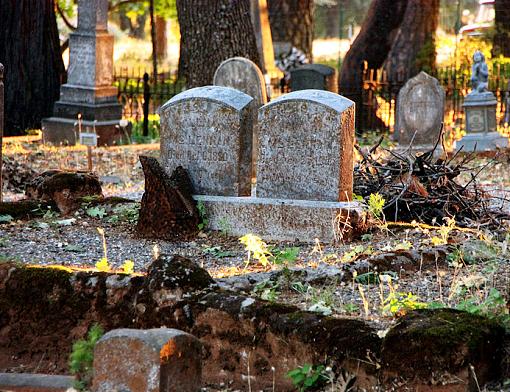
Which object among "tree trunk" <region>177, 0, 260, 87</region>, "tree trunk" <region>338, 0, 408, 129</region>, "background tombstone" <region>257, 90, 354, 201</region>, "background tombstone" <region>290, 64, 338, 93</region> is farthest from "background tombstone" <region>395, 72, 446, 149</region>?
"background tombstone" <region>257, 90, 354, 201</region>

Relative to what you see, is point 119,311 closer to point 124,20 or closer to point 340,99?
point 340,99

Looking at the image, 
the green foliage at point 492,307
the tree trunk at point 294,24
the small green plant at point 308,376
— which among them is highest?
the tree trunk at point 294,24

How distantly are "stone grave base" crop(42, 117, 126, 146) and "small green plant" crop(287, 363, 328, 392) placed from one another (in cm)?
1238

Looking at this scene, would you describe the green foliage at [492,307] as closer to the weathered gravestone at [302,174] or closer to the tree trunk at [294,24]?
the weathered gravestone at [302,174]

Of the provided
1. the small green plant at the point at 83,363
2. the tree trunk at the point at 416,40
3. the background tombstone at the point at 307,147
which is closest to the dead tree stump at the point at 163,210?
the background tombstone at the point at 307,147

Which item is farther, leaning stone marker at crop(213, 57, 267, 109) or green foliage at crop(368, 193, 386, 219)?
leaning stone marker at crop(213, 57, 267, 109)

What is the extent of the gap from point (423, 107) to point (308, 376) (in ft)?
38.8

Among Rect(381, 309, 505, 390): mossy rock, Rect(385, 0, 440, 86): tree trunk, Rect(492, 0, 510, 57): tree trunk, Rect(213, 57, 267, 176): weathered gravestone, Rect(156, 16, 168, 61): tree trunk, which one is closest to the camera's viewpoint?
Rect(381, 309, 505, 390): mossy rock

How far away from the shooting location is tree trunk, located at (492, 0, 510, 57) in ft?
98.6

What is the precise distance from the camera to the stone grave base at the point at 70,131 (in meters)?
18.3

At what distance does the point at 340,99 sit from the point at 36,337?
381cm

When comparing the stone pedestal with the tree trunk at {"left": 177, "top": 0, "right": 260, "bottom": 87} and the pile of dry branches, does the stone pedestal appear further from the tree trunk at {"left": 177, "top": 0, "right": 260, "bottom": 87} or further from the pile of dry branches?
the pile of dry branches

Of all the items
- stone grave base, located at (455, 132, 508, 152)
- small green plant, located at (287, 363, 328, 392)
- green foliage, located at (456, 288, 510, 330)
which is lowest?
stone grave base, located at (455, 132, 508, 152)

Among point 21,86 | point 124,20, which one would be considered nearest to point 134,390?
point 21,86
